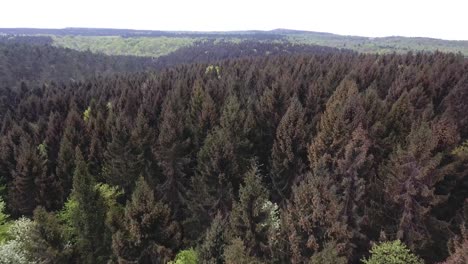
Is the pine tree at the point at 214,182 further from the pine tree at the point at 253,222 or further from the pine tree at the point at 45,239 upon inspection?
the pine tree at the point at 45,239

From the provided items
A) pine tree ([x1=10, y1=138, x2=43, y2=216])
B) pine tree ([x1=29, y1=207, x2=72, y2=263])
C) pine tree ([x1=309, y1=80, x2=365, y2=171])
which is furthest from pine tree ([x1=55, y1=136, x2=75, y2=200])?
pine tree ([x1=309, y1=80, x2=365, y2=171])

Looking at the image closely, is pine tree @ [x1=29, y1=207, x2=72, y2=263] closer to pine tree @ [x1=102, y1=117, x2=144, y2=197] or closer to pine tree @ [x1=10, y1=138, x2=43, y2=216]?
pine tree @ [x1=102, y1=117, x2=144, y2=197]

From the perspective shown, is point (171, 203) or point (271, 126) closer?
point (171, 203)

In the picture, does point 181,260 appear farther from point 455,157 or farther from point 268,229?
point 455,157

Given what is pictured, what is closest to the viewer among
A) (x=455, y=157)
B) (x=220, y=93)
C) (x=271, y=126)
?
(x=455, y=157)

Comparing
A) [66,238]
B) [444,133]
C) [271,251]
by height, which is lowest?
[66,238]

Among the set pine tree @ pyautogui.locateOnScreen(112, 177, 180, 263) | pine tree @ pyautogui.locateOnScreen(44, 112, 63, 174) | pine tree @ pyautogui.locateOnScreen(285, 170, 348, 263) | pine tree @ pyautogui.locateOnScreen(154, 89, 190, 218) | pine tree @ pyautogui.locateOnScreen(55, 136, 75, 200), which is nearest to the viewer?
pine tree @ pyautogui.locateOnScreen(285, 170, 348, 263)

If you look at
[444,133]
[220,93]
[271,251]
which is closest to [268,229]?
[271,251]
